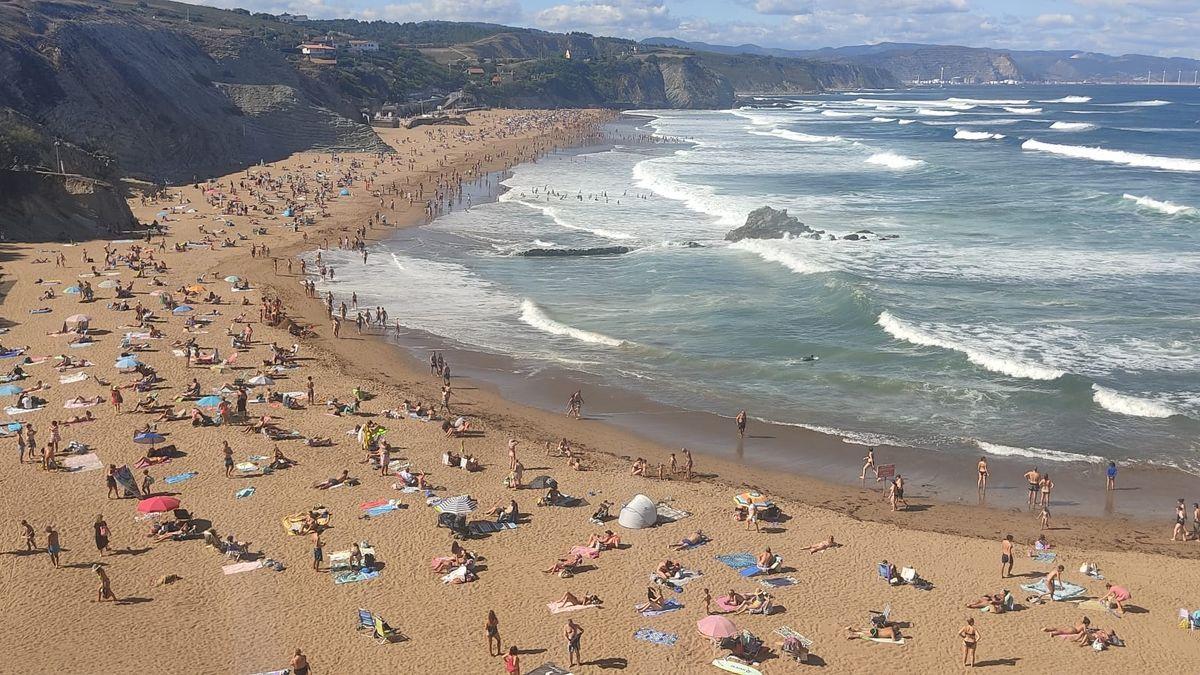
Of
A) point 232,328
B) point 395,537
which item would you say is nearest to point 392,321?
point 232,328

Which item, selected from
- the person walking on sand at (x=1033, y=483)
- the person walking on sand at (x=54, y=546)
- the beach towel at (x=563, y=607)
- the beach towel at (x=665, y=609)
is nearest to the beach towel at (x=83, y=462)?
the person walking on sand at (x=54, y=546)

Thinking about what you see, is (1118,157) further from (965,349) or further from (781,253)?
(965,349)

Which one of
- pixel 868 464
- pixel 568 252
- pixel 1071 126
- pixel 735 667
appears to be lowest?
pixel 735 667

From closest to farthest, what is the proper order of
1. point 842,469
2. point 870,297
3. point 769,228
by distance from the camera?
point 842,469 < point 870,297 < point 769,228

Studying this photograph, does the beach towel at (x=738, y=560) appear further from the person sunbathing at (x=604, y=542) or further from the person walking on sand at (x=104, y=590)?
the person walking on sand at (x=104, y=590)

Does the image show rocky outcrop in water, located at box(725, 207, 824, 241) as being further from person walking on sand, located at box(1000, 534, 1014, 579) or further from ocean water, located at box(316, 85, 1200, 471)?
person walking on sand, located at box(1000, 534, 1014, 579)

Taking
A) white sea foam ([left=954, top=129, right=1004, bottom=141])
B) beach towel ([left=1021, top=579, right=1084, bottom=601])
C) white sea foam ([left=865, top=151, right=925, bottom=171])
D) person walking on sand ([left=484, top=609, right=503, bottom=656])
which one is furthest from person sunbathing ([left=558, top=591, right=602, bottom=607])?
white sea foam ([left=954, top=129, right=1004, bottom=141])

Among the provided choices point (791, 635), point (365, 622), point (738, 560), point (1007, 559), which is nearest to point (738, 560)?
point (738, 560)

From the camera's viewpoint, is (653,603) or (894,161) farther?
(894,161)
